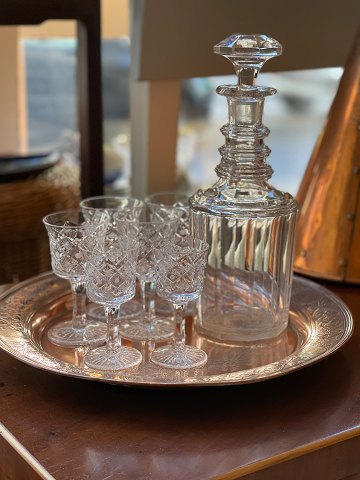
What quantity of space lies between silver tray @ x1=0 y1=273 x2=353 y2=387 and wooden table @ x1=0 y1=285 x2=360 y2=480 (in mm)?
20

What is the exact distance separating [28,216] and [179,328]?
0.66m

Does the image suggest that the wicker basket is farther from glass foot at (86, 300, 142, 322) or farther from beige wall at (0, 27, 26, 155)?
beige wall at (0, 27, 26, 155)

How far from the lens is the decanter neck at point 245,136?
2.50ft

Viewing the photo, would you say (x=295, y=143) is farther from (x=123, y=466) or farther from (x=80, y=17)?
(x=123, y=466)

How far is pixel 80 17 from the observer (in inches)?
39.7

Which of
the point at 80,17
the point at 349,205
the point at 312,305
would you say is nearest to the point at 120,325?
the point at 312,305

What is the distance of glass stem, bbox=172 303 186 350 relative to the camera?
74cm

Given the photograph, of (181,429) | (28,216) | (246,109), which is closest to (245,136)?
(246,109)

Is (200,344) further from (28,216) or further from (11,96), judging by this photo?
(11,96)

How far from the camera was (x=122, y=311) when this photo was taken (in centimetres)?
87

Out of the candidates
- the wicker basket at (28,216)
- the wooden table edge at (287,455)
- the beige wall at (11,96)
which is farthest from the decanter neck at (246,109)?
the beige wall at (11,96)

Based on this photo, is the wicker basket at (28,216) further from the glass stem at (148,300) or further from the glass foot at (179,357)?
the glass foot at (179,357)

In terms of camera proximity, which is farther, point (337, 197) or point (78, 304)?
point (337, 197)

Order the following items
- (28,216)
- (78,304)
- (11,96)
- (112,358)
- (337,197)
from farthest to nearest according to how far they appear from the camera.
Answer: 1. (11,96)
2. (28,216)
3. (337,197)
4. (78,304)
5. (112,358)
